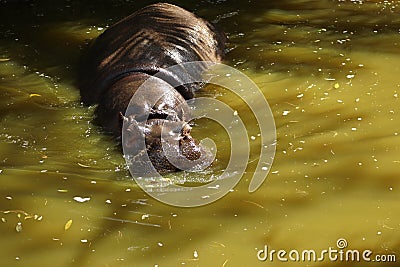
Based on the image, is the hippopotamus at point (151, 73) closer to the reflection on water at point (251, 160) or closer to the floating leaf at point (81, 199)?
the reflection on water at point (251, 160)

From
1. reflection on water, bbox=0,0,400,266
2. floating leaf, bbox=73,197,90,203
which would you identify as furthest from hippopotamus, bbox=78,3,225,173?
floating leaf, bbox=73,197,90,203

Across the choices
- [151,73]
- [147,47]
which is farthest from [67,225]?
[147,47]

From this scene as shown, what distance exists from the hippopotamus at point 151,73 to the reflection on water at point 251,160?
0.22m

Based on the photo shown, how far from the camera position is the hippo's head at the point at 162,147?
5.41 meters

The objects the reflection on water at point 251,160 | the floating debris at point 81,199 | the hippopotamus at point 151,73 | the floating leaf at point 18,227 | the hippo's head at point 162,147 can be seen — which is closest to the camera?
the reflection on water at point 251,160

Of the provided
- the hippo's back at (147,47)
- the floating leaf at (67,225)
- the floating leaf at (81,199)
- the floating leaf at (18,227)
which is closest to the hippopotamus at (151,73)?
the hippo's back at (147,47)

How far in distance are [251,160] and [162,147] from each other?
0.73m

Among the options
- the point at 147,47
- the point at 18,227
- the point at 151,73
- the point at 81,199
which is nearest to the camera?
the point at 18,227

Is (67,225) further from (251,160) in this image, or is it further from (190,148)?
(251,160)

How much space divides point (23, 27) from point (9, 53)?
99cm

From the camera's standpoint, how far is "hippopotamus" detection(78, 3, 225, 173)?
5.73 metres

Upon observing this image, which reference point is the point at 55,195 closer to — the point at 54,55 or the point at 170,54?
the point at 170,54

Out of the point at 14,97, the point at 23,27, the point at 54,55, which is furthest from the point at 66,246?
the point at 23,27

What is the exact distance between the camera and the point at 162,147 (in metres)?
5.56
